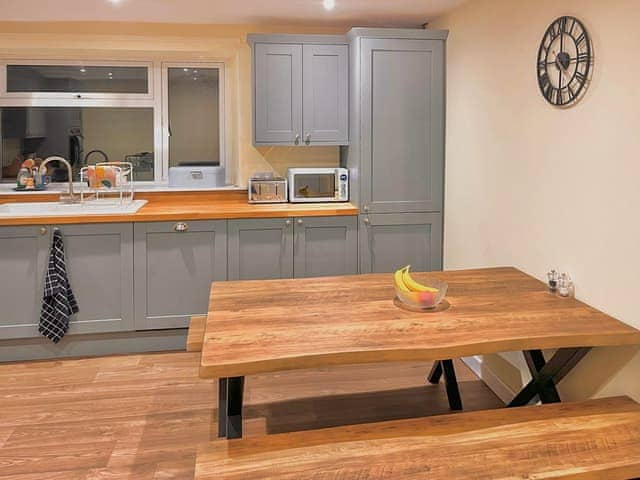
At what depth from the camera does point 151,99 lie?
442cm

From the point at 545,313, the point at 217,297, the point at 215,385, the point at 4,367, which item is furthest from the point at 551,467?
the point at 4,367

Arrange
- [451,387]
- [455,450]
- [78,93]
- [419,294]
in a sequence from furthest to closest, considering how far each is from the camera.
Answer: [78,93]
[451,387]
[419,294]
[455,450]

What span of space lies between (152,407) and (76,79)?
8.25 ft

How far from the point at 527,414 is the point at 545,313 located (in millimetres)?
452

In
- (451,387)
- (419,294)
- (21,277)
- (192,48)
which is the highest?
(192,48)

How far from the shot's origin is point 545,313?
7.73ft

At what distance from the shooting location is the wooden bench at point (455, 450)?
173 centimetres

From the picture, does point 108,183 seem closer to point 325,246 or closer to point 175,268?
point 175,268

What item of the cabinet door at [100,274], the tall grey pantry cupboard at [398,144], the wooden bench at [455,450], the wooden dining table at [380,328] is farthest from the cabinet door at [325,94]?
the wooden bench at [455,450]

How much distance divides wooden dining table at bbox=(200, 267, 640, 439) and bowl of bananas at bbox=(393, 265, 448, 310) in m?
0.04

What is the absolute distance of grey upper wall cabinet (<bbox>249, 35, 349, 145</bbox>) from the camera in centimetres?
398

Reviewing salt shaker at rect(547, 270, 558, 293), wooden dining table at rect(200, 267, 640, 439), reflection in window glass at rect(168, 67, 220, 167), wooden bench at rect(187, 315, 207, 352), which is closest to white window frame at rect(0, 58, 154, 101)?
reflection in window glass at rect(168, 67, 220, 167)

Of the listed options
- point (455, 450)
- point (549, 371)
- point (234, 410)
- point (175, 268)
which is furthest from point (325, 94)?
point (455, 450)

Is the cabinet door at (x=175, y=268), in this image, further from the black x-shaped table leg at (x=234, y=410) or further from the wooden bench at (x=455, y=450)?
the wooden bench at (x=455, y=450)
